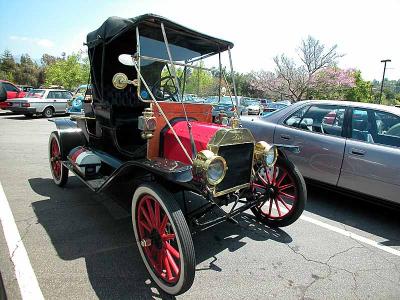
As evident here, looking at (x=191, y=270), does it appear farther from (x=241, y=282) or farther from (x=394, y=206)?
(x=394, y=206)

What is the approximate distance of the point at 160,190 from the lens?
8.52ft

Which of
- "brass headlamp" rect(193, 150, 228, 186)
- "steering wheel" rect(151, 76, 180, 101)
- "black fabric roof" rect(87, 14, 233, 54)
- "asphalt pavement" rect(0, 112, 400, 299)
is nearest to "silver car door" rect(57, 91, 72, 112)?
"asphalt pavement" rect(0, 112, 400, 299)

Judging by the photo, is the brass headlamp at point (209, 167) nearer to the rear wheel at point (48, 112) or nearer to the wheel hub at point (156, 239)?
the wheel hub at point (156, 239)

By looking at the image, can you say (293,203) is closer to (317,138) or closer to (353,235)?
(353,235)

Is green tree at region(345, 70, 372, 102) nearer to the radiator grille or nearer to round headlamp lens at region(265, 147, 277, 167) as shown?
round headlamp lens at region(265, 147, 277, 167)

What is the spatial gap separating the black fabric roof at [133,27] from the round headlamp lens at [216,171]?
1.55 m

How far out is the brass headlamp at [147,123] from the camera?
318cm

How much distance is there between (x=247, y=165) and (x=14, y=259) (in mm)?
2505

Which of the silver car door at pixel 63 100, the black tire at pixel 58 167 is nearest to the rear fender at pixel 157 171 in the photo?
the black tire at pixel 58 167

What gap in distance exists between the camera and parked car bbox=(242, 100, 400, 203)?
3.97 metres

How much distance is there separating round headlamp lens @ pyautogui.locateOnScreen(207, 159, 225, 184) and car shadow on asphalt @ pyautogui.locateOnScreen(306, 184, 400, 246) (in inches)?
91.4

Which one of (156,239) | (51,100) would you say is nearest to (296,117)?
(156,239)

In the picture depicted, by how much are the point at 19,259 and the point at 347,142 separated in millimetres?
4278

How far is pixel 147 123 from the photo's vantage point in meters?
3.18
